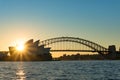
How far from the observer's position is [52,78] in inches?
2603

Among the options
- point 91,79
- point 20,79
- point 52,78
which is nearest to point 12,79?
point 20,79

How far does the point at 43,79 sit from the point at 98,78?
7610 mm

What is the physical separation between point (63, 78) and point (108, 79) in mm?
6117

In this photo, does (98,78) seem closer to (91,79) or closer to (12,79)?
(91,79)

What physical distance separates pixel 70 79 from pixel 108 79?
16.6 ft

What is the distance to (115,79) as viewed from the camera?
6456 cm

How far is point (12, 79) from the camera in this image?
64438mm

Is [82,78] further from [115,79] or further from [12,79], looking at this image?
[12,79]

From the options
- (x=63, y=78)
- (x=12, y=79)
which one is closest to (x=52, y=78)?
(x=63, y=78)

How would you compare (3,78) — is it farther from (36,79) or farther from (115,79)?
(115,79)

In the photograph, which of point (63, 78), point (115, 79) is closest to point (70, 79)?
point (63, 78)

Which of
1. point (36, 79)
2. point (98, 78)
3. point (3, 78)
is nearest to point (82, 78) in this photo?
point (98, 78)

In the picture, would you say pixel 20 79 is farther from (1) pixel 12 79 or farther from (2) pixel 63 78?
(2) pixel 63 78

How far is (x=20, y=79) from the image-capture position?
214 ft
